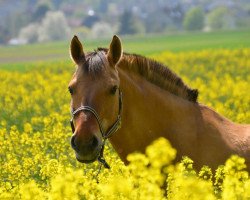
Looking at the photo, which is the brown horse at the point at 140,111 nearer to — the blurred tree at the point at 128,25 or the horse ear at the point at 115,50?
the horse ear at the point at 115,50

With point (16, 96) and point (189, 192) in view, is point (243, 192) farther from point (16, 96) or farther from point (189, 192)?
point (16, 96)

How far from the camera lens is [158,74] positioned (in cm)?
660

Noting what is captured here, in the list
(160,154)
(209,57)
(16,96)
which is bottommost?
(160,154)

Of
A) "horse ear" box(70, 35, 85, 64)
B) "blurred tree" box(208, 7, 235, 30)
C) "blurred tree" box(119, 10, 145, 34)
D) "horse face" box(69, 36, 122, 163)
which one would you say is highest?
"blurred tree" box(208, 7, 235, 30)

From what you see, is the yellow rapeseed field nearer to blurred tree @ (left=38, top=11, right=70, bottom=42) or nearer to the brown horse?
the brown horse

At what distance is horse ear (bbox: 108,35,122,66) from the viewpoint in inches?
242

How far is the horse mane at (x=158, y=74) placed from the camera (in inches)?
256

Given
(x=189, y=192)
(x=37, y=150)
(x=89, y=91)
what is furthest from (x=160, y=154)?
(x=37, y=150)

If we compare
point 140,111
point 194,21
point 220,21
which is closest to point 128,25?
point 194,21

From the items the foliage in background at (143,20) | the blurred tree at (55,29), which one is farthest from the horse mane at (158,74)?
the foliage in background at (143,20)

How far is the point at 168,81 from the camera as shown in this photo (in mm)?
6625

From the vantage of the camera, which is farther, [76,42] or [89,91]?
[76,42]

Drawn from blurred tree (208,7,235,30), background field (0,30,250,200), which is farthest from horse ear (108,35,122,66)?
blurred tree (208,7,235,30)

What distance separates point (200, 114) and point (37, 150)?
3.61 m
